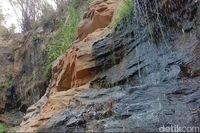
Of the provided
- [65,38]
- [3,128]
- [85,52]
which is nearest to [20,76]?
[3,128]

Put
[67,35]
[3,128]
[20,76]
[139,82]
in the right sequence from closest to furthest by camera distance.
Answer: [139,82]
[67,35]
[3,128]
[20,76]

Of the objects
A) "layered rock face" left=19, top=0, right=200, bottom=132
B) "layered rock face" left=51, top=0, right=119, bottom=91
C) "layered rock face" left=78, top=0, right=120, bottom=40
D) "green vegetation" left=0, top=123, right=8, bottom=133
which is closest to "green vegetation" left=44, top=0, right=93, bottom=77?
"layered rock face" left=78, top=0, right=120, bottom=40

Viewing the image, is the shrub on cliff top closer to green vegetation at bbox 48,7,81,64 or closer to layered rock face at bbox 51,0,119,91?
layered rock face at bbox 51,0,119,91

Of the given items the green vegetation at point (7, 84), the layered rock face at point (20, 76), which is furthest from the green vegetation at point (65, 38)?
the green vegetation at point (7, 84)

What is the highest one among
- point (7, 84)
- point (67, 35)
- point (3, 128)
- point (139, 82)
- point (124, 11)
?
point (67, 35)

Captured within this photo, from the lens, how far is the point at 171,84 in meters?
5.16

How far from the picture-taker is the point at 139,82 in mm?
5680

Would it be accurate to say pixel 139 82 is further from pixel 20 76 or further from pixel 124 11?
pixel 20 76

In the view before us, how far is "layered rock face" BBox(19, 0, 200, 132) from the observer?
466 cm

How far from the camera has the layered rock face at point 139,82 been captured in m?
4.66

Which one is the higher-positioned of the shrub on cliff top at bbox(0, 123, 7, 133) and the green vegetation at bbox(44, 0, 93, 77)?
the green vegetation at bbox(44, 0, 93, 77)

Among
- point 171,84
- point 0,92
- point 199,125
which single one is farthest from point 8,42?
point 199,125

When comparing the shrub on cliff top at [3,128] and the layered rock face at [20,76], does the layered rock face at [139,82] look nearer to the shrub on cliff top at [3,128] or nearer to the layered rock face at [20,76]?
the shrub on cliff top at [3,128]

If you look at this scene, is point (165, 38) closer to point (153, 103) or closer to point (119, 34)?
point (119, 34)
